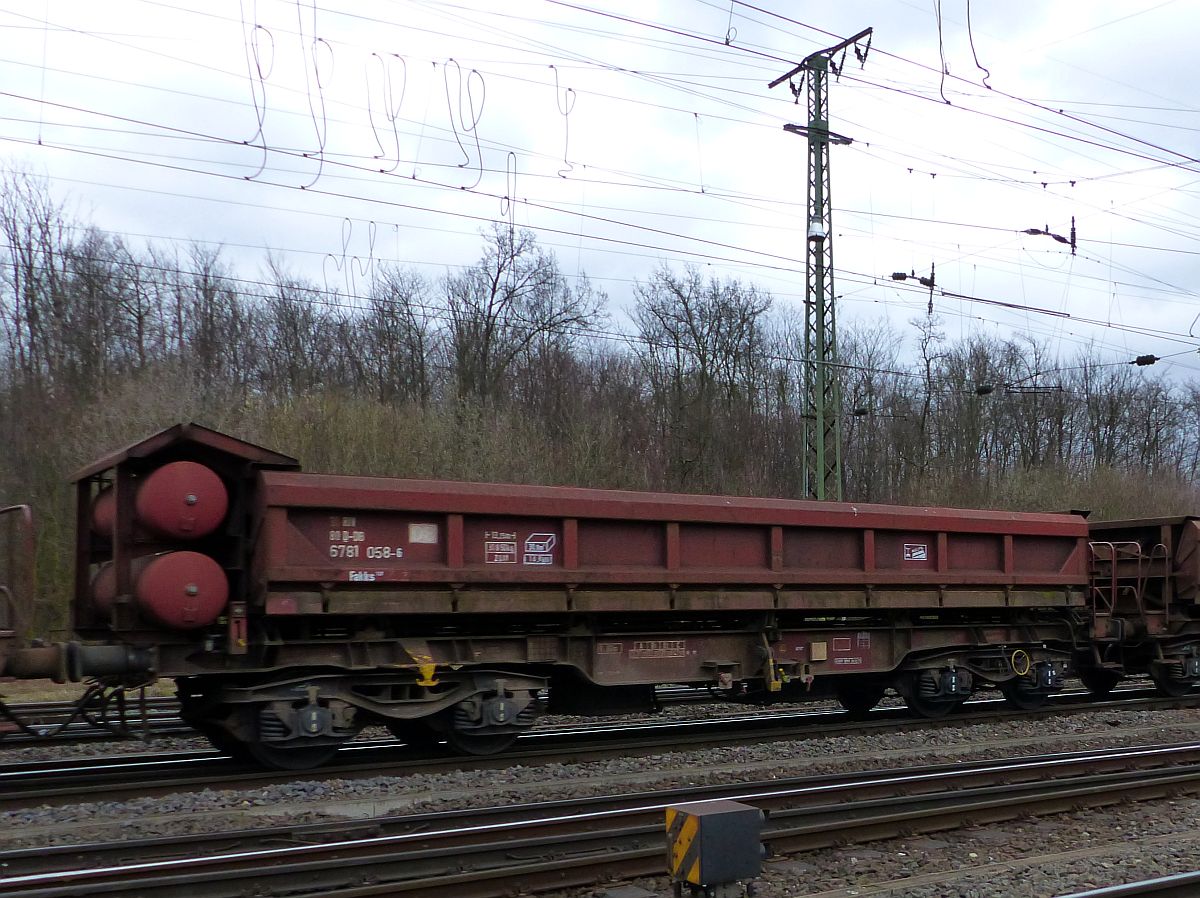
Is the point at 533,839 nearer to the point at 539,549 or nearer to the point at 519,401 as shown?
the point at 539,549

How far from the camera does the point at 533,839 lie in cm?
682

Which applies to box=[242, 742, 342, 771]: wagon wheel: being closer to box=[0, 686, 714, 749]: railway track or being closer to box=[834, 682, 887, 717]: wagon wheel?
box=[0, 686, 714, 749]: railway track

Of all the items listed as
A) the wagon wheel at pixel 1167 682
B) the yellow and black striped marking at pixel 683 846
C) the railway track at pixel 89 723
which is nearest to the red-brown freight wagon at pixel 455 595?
the railway track at pixel 89 723

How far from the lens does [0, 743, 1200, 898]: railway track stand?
6.00 m

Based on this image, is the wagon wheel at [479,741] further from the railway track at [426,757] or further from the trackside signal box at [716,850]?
the trackside signal box at [716,850]

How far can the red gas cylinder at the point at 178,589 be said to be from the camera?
28.9 feet

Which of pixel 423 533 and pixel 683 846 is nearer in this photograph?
pixel 683 846

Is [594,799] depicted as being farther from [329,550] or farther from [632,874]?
[329,550]

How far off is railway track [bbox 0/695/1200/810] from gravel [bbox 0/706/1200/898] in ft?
0.77

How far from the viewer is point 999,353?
171ft

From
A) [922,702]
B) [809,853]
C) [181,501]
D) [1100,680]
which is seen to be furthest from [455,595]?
[1100,680]

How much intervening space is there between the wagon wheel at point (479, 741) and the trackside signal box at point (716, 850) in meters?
5.15

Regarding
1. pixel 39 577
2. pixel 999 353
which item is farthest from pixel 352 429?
pixel 999 353

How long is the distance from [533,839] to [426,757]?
12.7 ft
